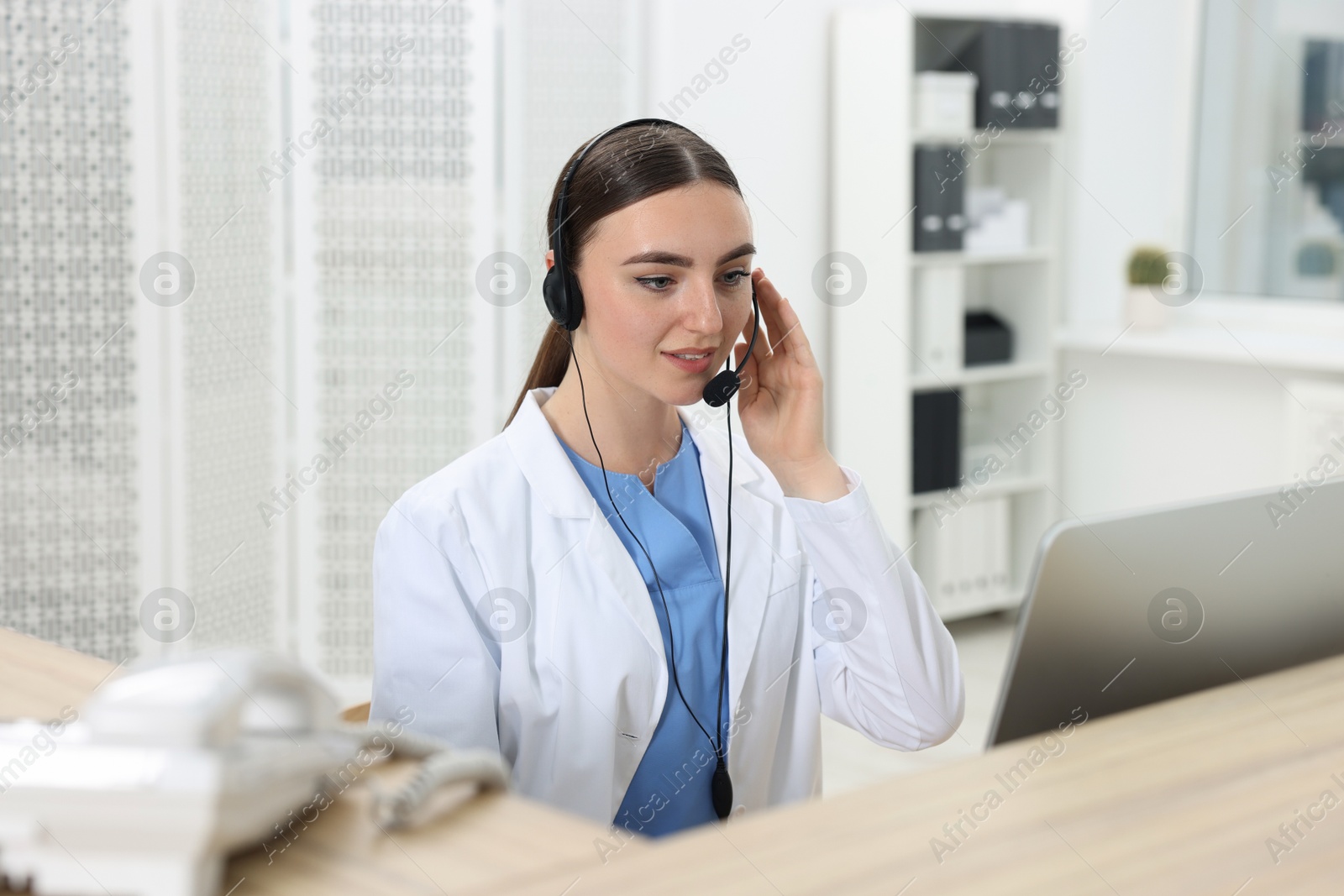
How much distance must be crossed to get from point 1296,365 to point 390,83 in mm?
2543

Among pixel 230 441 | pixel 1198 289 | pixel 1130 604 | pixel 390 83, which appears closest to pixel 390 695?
pixel 1130 604

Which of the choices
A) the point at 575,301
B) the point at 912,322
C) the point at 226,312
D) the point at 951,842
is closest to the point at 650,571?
the point at 575,301

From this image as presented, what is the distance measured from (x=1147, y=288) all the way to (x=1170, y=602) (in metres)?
3.18

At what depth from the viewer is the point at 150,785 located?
70cm

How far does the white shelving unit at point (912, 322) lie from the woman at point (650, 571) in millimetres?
2313

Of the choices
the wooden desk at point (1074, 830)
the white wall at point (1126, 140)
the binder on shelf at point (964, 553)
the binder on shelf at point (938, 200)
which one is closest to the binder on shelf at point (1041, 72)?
the white wall at point (1126, 140)

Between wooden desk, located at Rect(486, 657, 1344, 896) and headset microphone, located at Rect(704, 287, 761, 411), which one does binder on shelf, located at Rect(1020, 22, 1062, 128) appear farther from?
wooden desk, located at Rect(486, 657, 1344, 896)

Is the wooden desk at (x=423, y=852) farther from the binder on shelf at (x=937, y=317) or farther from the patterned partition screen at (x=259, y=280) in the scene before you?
the binder on shelf at (x=937, y=317)

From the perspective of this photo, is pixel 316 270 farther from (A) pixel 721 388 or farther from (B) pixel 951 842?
(B) pixel 951 842

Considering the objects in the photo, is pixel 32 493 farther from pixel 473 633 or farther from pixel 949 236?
pixel 949 236

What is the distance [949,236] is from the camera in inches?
150

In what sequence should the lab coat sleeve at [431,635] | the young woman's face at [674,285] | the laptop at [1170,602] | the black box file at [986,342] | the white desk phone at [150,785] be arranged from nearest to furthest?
the white desk phone at [150,785] → the laptop at [1170,602] → the lab coat sleeve at [431,635] → the young woman's face at [674,285] → the black box file at [986,342]

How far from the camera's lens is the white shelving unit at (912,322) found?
3738 mm

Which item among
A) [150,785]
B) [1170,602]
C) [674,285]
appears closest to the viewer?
[150,785]
